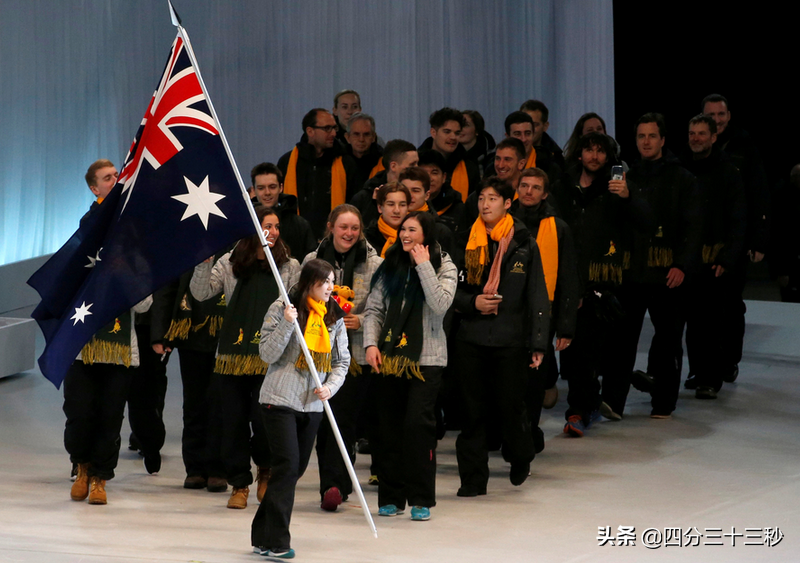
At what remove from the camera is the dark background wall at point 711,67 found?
11766 millimetres

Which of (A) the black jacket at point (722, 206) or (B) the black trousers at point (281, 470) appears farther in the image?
(A) the black jacket at point (722, 206)

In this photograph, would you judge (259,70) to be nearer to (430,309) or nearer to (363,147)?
(363,147)

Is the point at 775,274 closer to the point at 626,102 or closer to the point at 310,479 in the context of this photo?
the point at 626,102

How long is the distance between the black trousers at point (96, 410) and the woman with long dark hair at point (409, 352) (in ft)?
4.24

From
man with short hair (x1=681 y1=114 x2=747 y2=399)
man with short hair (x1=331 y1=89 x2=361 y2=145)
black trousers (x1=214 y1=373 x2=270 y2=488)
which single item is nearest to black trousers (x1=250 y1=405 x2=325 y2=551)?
black trousers (x1=214 y1=373 x2=270 y2=488)

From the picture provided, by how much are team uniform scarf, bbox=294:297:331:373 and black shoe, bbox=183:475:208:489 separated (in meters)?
1.47

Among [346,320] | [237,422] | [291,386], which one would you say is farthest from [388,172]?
[291,386]

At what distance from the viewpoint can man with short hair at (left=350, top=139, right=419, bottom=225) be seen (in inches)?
278

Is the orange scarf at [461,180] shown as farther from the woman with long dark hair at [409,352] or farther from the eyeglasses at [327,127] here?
the woman with long dark hair at [409,352]

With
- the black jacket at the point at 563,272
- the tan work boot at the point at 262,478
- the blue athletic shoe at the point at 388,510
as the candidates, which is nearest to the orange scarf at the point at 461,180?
the black jacket at the point at 563,272

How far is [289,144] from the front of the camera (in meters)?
12.7

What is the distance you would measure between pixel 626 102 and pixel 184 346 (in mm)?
7527

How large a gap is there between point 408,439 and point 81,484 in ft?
5.54

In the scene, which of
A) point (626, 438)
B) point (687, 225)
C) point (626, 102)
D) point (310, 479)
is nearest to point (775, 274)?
point (626, 102)
